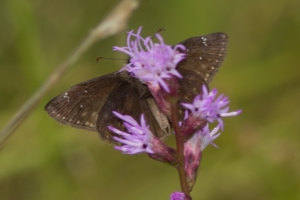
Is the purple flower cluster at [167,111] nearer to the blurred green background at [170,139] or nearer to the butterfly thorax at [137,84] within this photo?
the butterfly thorax at [137,84]

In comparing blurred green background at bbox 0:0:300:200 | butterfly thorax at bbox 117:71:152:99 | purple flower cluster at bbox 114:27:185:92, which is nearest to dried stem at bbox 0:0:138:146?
purple flower cluster at bbox 114:27:185:92

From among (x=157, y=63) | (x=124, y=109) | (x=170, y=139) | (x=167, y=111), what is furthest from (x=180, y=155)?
(x=170, y=139)

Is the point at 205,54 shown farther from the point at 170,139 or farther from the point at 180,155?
the point at 170,139

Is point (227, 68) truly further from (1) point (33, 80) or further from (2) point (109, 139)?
(2) point (109, 139)

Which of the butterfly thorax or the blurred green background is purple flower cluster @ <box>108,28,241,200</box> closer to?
the butterfly thorax

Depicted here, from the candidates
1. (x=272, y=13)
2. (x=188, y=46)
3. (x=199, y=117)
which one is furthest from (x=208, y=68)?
(x=272, y=13)

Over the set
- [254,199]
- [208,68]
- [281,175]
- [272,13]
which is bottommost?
[254,199]

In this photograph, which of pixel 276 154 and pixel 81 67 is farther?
pixel 81 67
